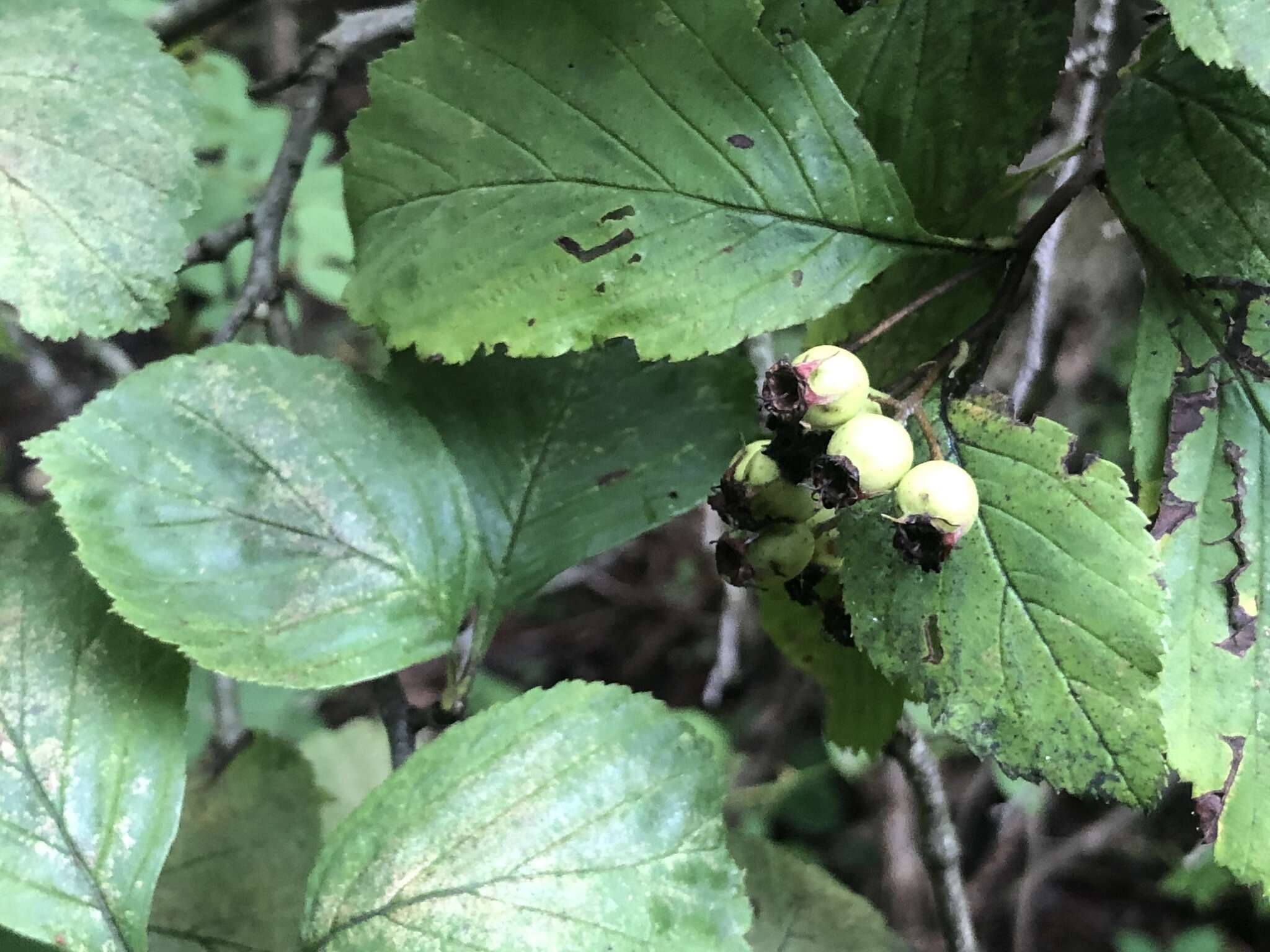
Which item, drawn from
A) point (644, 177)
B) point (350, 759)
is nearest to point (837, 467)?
point (644, 177)

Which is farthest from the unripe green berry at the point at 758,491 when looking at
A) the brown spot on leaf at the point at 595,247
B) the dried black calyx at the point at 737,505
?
the brown spot on leaf at the point at 595,247

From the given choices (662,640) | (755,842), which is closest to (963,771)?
(662,640)

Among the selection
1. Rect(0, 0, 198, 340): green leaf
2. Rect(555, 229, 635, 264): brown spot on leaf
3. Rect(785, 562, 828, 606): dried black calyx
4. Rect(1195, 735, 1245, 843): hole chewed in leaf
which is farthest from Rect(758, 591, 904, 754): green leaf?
Rect(0, 0, 198, 340): green leaf

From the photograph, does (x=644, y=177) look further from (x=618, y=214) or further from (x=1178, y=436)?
(x=1178, y=436)

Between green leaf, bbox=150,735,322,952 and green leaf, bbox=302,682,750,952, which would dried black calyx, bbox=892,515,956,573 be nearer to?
green leaf, bbox=302,682,750,952

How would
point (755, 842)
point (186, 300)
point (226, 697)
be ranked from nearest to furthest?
point (755, 842) < point (226, 697) < point (186, 300)

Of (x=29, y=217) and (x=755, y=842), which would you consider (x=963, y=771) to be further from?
(x=29, y=217)
